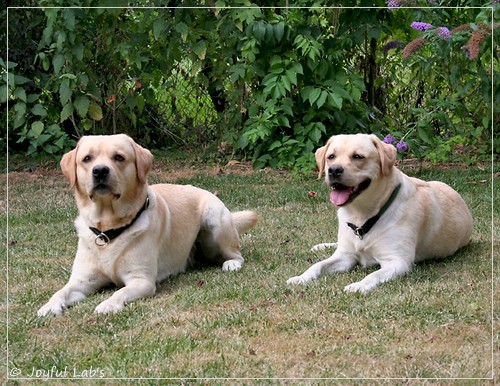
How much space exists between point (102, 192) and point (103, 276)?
18.3 inches

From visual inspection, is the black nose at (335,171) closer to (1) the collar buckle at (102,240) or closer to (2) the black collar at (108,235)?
(2) the black collar at (108,235)

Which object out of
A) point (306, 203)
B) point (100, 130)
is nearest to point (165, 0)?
point (100, 130)

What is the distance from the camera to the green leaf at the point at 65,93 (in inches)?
236

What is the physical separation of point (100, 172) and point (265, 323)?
1121 millimetres

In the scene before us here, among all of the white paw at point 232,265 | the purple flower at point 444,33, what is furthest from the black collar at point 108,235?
the purple flower at point 444,33

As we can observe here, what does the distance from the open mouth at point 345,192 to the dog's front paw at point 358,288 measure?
496mm

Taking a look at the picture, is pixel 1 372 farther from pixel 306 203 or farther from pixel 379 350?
Result: pixel 306 203

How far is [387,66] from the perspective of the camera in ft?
23.5

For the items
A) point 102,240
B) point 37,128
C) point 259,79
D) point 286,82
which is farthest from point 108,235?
point 259,79

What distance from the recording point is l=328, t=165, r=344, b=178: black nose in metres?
4.01

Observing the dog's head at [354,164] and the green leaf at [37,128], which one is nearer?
the dog's head at [354,164]

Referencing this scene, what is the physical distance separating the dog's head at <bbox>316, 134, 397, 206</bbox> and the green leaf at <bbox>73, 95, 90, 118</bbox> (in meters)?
2.35

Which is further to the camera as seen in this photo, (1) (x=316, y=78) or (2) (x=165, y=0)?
(1) (x=316, y=78)

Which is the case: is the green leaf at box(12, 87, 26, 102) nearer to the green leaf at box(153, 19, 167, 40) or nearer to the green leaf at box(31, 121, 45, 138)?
the green leaf at box(31, 121, 45, 138)
